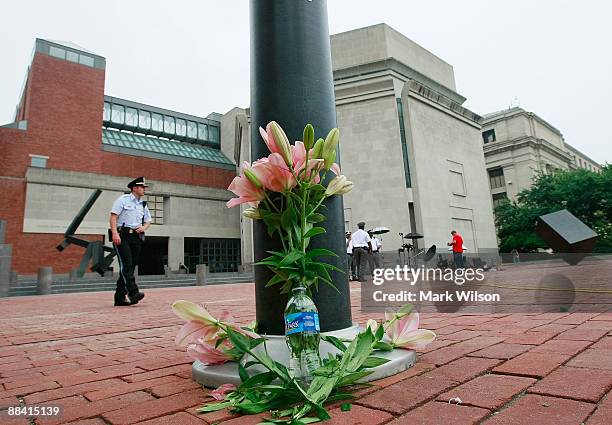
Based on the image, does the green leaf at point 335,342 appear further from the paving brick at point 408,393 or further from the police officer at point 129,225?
the police officer at point 129,225

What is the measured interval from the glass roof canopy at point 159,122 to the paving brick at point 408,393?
40.8 meters

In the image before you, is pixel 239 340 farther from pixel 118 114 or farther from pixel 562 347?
pixel 118 114

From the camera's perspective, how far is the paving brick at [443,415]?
1.14 meters

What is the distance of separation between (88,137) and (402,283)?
33.5m

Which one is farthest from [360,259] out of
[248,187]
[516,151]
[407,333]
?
[516,151]

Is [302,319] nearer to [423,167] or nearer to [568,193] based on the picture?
[423,167]

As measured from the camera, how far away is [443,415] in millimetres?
1186

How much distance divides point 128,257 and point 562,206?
3781cm

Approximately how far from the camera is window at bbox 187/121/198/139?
4165 centimetres

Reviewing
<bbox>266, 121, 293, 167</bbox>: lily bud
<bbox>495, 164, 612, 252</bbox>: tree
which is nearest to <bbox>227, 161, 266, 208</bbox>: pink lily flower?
<bbox>266, 121, 293, 167</bbox>: lily bud

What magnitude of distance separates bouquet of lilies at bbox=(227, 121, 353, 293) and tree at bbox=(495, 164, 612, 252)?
3696 cm

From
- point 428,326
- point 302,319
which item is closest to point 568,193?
point 428,326

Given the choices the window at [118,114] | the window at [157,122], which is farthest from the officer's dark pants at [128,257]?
the window at [157,122]

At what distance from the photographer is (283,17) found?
197cm
